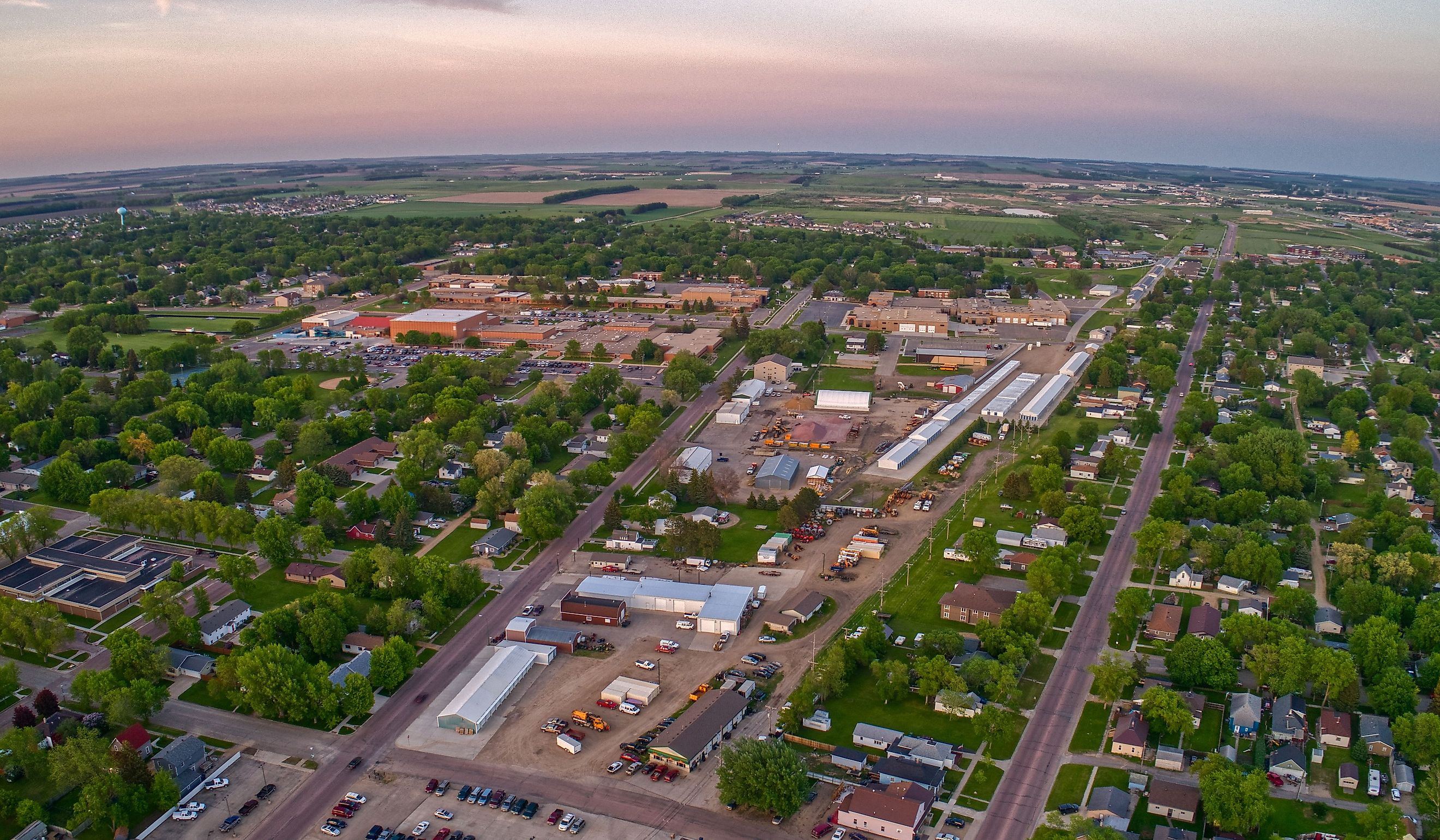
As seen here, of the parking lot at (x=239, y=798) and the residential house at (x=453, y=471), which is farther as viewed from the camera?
the residential house at (x=453, y=471)

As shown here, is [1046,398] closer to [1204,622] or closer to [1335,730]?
[1204,622]

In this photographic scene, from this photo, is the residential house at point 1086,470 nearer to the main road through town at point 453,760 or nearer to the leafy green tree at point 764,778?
the main road through town at point 453,760

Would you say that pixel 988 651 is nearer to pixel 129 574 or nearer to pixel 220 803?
pixel 220 803

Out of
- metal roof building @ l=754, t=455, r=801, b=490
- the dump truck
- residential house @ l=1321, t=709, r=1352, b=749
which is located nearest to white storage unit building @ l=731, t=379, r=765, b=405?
metal roof building @ l=754, t=455, r=801, b=490

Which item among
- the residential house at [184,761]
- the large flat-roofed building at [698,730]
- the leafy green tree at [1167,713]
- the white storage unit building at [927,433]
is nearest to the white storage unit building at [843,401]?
the white storage unit building at [927,433]

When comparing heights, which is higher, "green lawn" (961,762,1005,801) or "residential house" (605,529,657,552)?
"residential house" (605,529,657,552)

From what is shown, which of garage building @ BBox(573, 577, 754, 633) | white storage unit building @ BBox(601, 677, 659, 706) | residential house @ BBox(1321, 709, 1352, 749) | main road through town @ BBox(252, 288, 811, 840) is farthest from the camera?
garage building @ BBox(573, 577, 754, 633)

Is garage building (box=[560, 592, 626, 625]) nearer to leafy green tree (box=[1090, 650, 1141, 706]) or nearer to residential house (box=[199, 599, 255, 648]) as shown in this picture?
residential house (box=[199, 599, 255, 648])
